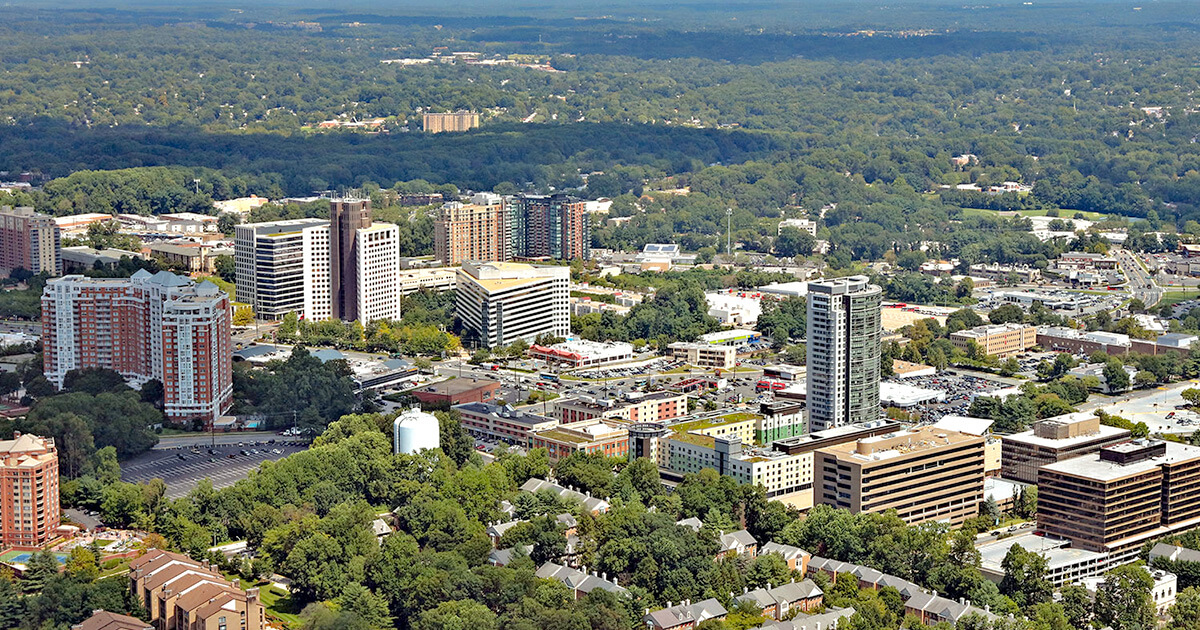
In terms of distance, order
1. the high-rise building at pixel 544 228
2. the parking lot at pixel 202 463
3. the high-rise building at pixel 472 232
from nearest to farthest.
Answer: the parking lot at pixel 202 463 → the high-rise building at pixel 472 232 → the high-rise building at pixel 544 228

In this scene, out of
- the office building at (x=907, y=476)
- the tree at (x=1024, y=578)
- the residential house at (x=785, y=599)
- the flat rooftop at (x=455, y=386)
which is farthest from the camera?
the flat rooftop at (x=455, y=386)

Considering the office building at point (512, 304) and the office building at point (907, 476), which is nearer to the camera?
the office building at point (907, 476)

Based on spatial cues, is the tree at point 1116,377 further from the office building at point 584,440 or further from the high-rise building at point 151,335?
the high-rise building at point 151,335

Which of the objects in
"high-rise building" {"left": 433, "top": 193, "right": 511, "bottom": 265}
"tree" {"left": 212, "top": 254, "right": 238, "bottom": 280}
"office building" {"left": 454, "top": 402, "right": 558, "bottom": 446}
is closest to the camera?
"office building" {"left": 454, "top": 402, "right": 558, "bottom": 446}

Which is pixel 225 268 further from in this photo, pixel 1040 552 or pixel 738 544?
pixel 1040 552

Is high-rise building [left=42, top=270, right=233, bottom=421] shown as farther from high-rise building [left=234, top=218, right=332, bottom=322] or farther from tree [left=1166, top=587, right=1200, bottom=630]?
tree [left=1166, top=587, right=1200, bottom=630]

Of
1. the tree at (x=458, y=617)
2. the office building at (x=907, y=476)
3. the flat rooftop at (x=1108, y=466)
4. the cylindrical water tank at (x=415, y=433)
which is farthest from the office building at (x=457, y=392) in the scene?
the flat rooftop at (x=1108, y=466)

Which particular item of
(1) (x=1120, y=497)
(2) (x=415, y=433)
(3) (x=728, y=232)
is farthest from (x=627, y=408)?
(3) (x=728, y=232)

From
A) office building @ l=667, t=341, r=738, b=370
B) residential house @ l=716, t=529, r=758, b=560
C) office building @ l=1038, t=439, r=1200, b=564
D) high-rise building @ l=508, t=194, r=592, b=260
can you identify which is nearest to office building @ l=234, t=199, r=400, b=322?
office building @ l=667, t=341, r=738, b=370
